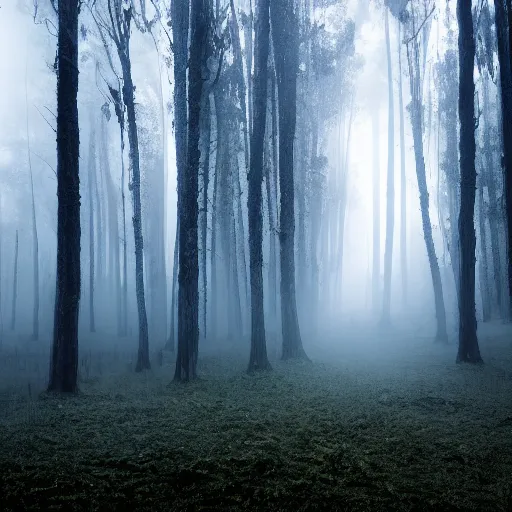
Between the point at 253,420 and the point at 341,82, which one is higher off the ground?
the point at 341,82

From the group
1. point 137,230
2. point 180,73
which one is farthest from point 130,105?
point 137,230

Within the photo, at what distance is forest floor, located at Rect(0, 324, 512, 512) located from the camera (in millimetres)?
2904

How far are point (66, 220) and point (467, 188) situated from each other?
7.86 metres

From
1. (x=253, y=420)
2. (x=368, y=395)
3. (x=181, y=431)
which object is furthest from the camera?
(x=368, y=395)

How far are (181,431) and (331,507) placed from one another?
213cm

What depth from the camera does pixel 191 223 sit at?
7.54m

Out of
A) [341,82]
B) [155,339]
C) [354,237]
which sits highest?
[341,82]

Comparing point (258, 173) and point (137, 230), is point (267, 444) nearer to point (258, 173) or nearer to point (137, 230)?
point (258, 173)

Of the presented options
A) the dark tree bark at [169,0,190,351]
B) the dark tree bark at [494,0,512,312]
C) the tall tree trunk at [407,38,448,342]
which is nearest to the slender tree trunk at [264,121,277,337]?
the dark tree bark at [169,0,190,351]

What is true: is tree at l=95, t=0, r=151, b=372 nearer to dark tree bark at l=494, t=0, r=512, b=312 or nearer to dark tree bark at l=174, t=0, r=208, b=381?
dark tree bark at l=174, t=0, r=208, b=381

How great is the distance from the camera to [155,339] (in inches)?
610

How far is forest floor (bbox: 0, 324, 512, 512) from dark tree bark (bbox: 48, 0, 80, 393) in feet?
2.34

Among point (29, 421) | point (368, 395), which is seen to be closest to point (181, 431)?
point (29, 421)

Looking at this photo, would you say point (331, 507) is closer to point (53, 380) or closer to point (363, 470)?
point (363, 470)
